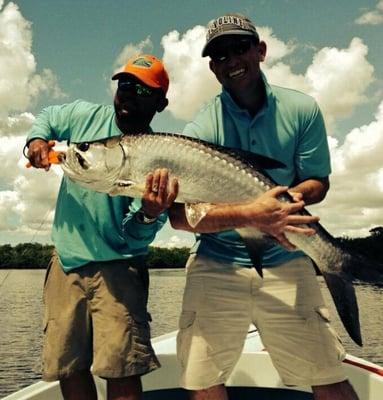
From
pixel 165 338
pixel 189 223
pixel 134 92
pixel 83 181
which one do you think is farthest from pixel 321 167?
pixel 165 338

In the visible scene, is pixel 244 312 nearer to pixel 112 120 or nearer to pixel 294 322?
pixel 294 322

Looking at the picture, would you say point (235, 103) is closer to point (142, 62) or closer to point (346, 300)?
point (142, 62)

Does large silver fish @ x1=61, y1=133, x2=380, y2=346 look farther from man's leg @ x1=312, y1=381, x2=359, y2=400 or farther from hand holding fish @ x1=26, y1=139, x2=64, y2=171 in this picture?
man's leg @ x1=312, y1=381, x2=359, y2=400

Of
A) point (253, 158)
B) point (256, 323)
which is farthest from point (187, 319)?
point (253, 158)

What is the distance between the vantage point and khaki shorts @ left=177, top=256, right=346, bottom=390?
3.59 metres

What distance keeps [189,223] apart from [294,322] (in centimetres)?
101

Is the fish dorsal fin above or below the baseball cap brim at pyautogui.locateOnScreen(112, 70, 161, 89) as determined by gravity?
below

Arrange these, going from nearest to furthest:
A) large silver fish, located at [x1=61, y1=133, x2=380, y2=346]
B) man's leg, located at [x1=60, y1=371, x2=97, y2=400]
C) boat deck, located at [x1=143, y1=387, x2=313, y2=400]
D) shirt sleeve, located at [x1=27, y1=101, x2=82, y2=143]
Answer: large silver fish, located at [x1=61, y1=133, x2=380, y2=346]
man's leg, located at [x1=60, y1=371, x2=97, y2=400]
shirt sleeve, located at [x1=27, y1=101, x2=82, y2=143]
boat deck, located at [x1=143, y1=387, x2=313, y2=400]

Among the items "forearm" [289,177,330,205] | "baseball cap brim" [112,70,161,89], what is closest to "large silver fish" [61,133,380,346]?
"forearm" [289,177,330,205]

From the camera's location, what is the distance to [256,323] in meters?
3.78

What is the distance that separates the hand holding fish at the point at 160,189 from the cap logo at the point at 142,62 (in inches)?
38.1

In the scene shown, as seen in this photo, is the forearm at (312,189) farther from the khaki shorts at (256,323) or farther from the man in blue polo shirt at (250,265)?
the khaki shorts at (256,323)

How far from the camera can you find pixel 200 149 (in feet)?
11.5

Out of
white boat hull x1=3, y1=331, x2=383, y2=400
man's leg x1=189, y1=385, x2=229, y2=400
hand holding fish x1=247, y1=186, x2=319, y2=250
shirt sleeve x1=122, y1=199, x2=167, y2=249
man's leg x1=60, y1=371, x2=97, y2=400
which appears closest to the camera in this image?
hand holding fish x1=247, y1=186, x2=319, y2=250
